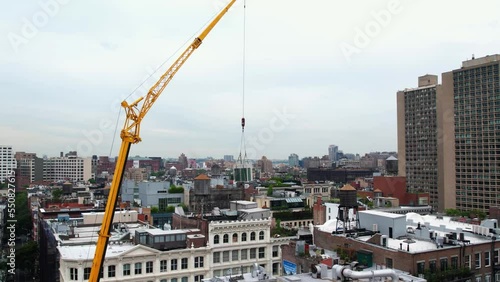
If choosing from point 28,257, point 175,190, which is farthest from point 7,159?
point 28,257

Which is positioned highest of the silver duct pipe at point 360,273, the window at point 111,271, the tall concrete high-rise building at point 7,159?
the tall concrete high-rise building at point 7,159

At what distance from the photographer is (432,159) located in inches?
5999

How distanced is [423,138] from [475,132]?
33499 millimetres

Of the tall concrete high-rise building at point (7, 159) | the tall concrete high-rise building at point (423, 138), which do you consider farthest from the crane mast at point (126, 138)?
the tall concrete high-rise building at point (7, 159)

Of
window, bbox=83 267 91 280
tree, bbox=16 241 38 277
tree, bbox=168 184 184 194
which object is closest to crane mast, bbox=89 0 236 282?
window, bbox=83 267 91 280

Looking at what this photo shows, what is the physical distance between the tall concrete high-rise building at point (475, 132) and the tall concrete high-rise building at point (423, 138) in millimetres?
15338

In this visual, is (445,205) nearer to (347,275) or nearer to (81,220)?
(81,220)

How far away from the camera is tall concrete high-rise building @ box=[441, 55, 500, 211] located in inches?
4646

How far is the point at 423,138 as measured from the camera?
156625mm

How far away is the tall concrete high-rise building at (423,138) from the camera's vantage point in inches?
5881

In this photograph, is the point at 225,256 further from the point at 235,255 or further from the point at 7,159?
the point at 7,159

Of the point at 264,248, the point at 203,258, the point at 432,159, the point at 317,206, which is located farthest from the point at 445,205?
the point at 203,258

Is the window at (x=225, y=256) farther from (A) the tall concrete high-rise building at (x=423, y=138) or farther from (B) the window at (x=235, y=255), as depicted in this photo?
(A) the tall concrete high-rise building at (x=423, y=138)

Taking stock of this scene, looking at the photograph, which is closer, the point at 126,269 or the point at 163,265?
the point at 126,269
